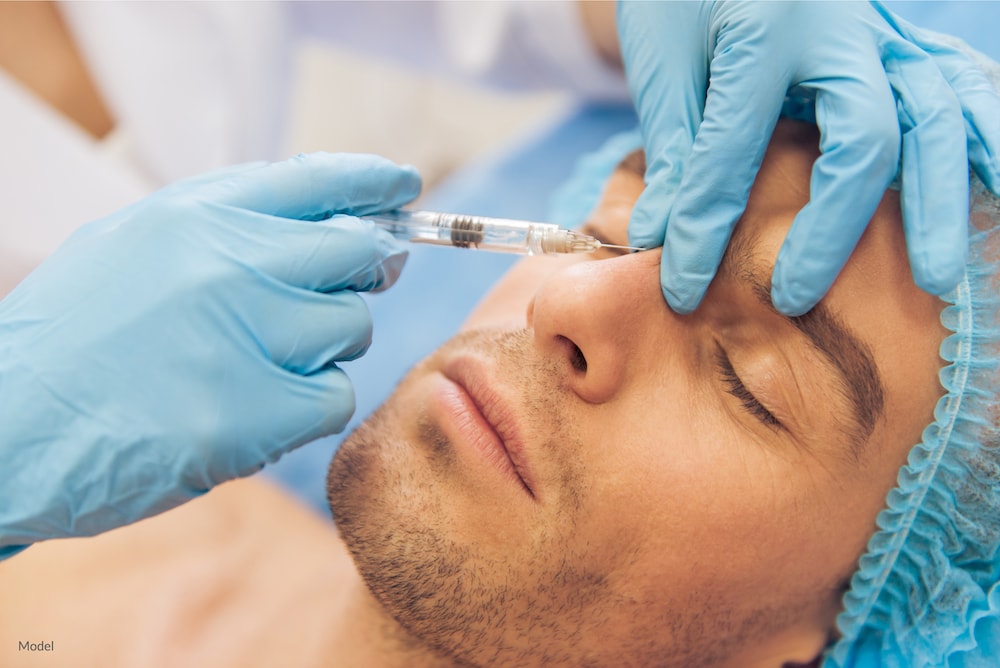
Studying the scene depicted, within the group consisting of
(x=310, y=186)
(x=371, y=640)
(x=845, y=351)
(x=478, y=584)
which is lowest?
(x=371, y=640)

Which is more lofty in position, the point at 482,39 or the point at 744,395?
the point at 482,39

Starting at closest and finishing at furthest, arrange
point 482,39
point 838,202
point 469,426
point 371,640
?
1. point 838,202
2. point 469,426
3. point 371,640
4. point 482,39

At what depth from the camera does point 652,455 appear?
2.87 feet

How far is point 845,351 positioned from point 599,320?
29 cm

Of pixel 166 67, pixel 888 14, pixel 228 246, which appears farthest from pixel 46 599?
pixel 888 14

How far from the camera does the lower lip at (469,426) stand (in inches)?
35.8

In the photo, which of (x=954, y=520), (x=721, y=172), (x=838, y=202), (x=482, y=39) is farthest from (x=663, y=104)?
(x=482, y=39)

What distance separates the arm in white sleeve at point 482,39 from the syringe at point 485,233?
2.67 ft

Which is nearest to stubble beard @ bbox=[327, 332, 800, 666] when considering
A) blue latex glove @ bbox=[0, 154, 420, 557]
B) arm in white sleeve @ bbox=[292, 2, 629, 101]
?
blue latex glove @ bbox=[0, 154, 420, 557]

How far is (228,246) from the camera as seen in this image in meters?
0.88

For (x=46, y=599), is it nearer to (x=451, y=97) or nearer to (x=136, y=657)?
(x=136, y=657)

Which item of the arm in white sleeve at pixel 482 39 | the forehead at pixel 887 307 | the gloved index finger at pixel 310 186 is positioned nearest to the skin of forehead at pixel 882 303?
the forehead at pixel 887 307

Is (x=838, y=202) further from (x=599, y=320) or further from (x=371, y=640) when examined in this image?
(x=371, y=640)

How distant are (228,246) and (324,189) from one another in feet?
0.50
